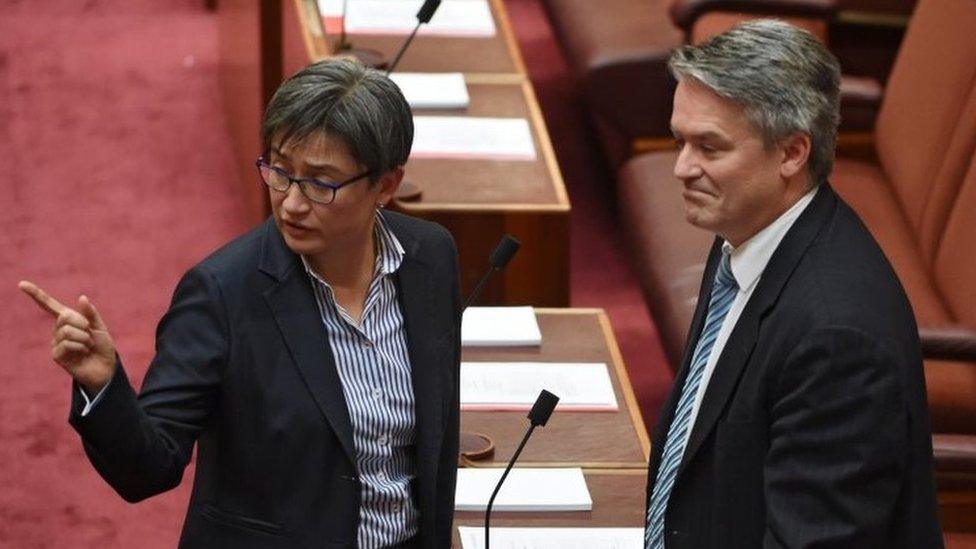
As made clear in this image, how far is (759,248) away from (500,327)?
3.89ft

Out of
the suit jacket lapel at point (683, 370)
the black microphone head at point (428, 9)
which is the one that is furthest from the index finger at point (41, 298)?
the black microphone head at point (428, 9)

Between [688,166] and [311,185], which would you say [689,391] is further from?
[311,185]

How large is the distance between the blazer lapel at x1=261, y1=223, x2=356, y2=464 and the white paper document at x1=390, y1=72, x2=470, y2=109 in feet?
6.22

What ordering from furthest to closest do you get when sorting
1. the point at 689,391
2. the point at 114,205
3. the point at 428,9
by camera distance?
1. the point at 114,205
2. the point at 428,9
3. the point at 689,391

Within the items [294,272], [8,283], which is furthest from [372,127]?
[8,283]

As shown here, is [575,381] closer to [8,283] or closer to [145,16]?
[8,283]

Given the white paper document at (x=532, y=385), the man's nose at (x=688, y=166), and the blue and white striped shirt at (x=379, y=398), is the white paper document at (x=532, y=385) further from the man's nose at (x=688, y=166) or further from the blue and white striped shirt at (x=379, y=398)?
the man's nose at (x=688, y=166)

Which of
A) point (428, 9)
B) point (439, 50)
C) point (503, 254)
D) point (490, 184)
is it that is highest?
point (503, 254)

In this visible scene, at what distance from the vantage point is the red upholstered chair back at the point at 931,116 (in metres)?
3.74

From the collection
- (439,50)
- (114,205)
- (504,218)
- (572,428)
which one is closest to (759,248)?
(572,428)

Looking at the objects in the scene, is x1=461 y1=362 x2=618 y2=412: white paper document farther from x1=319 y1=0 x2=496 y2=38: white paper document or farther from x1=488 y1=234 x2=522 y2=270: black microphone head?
x1=319 y1=0 x2=496 y2=38: white paper document

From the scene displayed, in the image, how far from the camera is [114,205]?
5004 millimetres

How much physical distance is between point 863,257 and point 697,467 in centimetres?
31

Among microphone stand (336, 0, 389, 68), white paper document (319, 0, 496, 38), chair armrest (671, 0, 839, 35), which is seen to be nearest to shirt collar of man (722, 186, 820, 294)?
microphone stand (336, 0, 389, 68)
